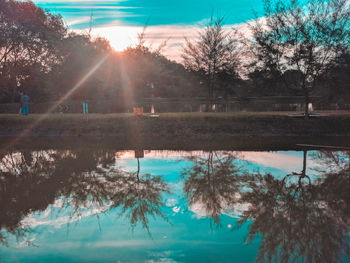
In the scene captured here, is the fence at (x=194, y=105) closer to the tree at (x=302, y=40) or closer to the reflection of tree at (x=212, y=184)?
the tree at (x=302, y=40)

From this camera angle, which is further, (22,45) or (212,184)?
(22,45)

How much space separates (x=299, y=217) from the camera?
20.7 feet

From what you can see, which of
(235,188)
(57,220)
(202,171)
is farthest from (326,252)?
(202,171)

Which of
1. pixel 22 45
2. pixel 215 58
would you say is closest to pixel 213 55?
pixel 215 58

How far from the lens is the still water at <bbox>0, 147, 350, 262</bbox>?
5062mm

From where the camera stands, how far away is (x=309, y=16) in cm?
2200

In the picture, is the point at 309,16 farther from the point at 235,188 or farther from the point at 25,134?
the point at 25,134

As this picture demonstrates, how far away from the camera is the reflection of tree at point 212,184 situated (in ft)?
23.7

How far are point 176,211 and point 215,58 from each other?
74.1ft

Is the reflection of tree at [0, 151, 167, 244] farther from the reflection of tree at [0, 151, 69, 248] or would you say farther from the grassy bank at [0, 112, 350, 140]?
the grassy bank at [0, 112, 350, 140]

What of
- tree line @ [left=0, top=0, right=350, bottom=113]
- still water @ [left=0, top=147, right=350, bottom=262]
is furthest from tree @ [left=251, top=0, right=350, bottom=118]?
still water @ [left=0, top=147, right=350, bottom=262]

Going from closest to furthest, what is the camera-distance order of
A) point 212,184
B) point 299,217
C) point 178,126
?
point 299,217 < point 212,184 < point 178,126

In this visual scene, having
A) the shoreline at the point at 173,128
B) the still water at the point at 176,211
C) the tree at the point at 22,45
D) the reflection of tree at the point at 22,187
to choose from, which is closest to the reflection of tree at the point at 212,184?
the still water at the point at 176,211

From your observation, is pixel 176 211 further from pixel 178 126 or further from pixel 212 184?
pixel 178 126
